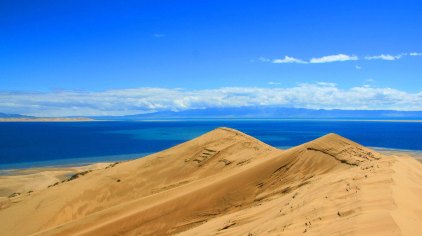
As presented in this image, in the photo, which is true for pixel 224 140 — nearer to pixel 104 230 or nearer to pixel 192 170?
pixel 192 170

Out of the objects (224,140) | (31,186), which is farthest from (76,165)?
(224,140)

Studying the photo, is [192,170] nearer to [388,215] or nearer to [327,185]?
[327,185]

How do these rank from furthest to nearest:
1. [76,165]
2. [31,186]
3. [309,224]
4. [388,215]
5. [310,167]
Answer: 1. [76,165]
2. [31,186]
3. [310,167]
4. [309,224]
5. [388,215]

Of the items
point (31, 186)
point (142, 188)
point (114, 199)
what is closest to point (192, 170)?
point (142, 188)

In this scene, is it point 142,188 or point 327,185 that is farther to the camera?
point 142,188

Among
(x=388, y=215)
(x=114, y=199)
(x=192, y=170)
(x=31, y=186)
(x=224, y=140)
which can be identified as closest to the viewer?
(x=388, y=215)

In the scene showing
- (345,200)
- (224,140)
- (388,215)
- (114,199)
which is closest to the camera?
(388,215)

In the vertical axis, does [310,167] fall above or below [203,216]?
above
